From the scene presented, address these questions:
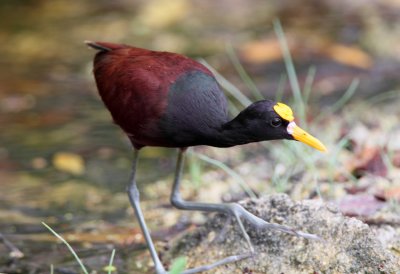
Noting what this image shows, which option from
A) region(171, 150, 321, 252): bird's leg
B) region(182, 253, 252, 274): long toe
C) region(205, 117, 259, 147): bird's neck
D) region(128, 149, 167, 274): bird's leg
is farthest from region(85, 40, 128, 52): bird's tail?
region(182, 253, 252, 274): long toe

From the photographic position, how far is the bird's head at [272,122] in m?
3.85

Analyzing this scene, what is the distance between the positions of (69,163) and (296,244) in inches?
117

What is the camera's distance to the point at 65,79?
8.76 m

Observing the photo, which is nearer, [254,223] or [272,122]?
[272,122]

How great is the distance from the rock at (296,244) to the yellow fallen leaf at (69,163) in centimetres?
227

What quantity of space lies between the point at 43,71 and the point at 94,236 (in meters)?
4.24

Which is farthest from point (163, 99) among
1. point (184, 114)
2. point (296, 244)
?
point (296, 244)

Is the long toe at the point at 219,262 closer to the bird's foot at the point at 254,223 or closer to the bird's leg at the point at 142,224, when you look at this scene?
the bird's foot at the point at 254,223

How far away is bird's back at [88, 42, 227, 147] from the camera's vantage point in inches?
163

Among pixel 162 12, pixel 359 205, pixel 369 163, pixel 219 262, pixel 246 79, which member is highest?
pixel 219 262

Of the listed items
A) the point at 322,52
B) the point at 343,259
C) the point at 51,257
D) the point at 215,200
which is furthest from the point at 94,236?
the point at 322,52

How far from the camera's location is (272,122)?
3865 millimetres

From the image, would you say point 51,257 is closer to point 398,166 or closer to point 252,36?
point 398,166

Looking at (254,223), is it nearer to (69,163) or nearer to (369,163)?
(369,163)
